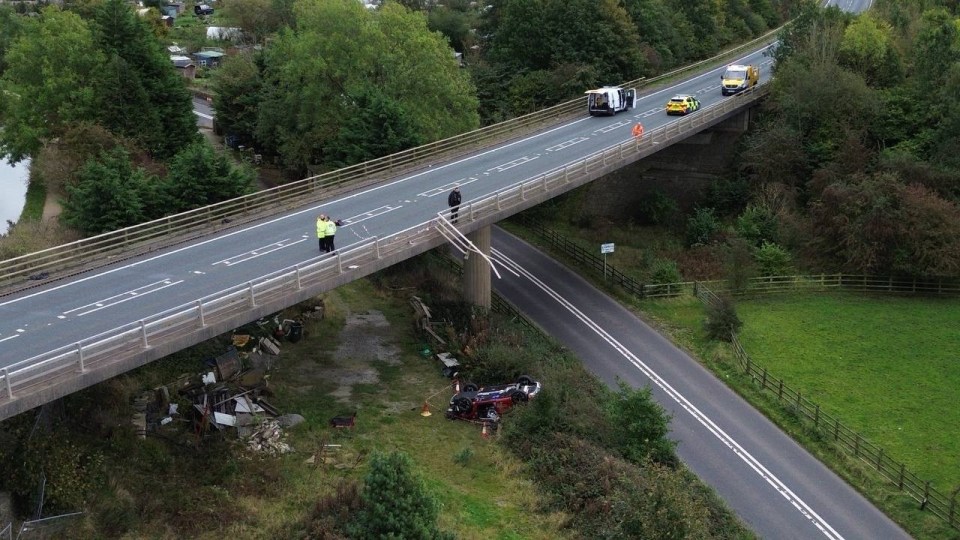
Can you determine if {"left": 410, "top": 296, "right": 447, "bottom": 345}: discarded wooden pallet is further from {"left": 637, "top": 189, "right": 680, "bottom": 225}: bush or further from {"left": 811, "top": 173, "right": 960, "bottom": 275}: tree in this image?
{"left": 637, "top": 189, "right": 680, "bottom": 225}: bush

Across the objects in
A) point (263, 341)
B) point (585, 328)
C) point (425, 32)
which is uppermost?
point (425, 32)

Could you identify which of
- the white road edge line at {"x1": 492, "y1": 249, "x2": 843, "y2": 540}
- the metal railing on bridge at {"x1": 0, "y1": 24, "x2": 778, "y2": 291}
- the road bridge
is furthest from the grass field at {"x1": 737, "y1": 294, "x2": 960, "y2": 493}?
the metal railing on bridge at {"x1": 0, "y1": 24, "x2": 778, "y2": 291}

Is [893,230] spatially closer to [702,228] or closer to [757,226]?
[757,226]

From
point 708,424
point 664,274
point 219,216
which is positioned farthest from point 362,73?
point 708,424

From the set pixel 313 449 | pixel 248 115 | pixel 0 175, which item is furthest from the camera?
pixel 0 175

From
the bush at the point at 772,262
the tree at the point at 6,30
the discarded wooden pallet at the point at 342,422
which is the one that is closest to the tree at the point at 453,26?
the tree at the point at 6,30

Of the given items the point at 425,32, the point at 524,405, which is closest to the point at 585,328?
the point at 524,405

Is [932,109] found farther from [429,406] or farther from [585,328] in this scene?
[429,406]

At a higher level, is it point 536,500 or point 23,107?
point 23,107
